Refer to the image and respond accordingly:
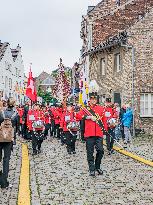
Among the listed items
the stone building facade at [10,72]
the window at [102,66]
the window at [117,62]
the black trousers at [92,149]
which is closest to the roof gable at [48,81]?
the stone building facade at [10,72]

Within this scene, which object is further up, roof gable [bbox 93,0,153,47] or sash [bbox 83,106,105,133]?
roof gable [bbox 93,0,153,47]

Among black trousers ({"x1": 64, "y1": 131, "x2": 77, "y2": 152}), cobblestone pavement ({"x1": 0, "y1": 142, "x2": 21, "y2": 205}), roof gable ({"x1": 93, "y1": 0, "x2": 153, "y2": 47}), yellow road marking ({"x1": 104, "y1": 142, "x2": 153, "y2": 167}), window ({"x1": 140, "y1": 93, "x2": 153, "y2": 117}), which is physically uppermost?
roof gable ({"x1": 93, "y1": 0, "x2": 153, "y2": 47})

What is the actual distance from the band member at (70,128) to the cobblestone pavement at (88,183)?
201cm

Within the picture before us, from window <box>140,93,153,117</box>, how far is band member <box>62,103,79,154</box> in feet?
39.8

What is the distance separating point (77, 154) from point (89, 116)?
16.8ft

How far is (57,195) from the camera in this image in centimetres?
885

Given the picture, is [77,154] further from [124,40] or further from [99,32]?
[99,32]

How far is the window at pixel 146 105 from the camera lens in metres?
28.5

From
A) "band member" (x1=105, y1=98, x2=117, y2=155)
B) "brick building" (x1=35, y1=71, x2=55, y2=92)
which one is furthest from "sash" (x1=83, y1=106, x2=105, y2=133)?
"brick building" (x1=35, y1=71, x2=55, y2=92)

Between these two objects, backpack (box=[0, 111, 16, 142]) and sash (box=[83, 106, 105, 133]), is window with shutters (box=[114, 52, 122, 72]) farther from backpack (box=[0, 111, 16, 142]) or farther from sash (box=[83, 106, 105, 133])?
backpack (box=[0, 111, 16, 142])

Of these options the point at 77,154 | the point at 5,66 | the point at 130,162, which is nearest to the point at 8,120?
the point at 130,162

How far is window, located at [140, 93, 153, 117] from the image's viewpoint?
28500mm

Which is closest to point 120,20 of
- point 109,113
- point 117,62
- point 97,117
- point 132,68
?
point 117,62

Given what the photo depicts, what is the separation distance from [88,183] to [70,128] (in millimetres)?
6689
